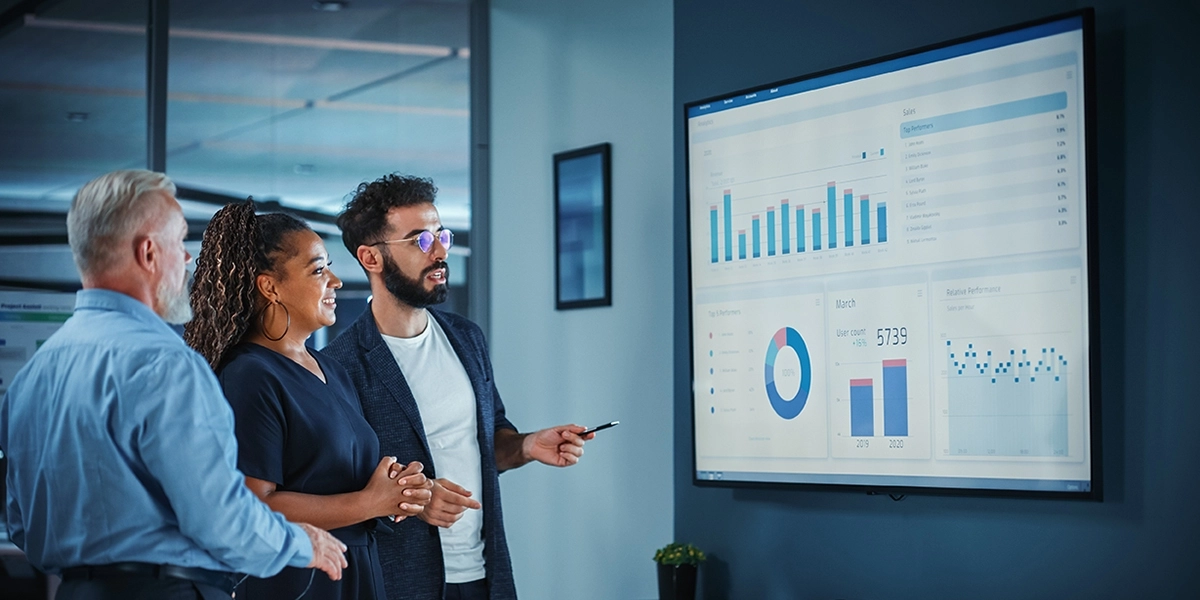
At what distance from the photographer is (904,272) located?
9.30 ft

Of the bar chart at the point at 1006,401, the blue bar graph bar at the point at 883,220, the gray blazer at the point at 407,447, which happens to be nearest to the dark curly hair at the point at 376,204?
the gray blazer at the point at 407,447

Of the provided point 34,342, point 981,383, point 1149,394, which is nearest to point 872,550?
point 981,383

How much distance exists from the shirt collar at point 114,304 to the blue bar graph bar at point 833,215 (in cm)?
175

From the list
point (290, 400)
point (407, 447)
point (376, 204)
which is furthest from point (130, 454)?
point (376, 204)

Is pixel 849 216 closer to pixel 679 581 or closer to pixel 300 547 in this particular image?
pixel 679 581

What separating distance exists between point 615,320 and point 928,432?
123 centimetres

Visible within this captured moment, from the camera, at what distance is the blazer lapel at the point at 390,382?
2736 millimetres

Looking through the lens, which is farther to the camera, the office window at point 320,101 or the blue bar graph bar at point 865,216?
the office window at point 320,101

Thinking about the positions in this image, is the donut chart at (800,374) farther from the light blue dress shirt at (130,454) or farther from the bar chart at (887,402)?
the light blue dress shirt at (130,454)

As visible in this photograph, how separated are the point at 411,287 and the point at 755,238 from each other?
0.96 m

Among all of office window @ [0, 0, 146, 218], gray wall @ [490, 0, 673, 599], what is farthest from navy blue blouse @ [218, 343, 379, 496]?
office window @ [0, 0, 146, 218]

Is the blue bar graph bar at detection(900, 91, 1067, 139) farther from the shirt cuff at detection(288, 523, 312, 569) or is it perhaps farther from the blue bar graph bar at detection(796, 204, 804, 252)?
the shirt cuff at detection(288, 523, 312, 569)

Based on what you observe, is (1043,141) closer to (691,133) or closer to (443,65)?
(691,133)

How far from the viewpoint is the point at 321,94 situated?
4203 millimetres
